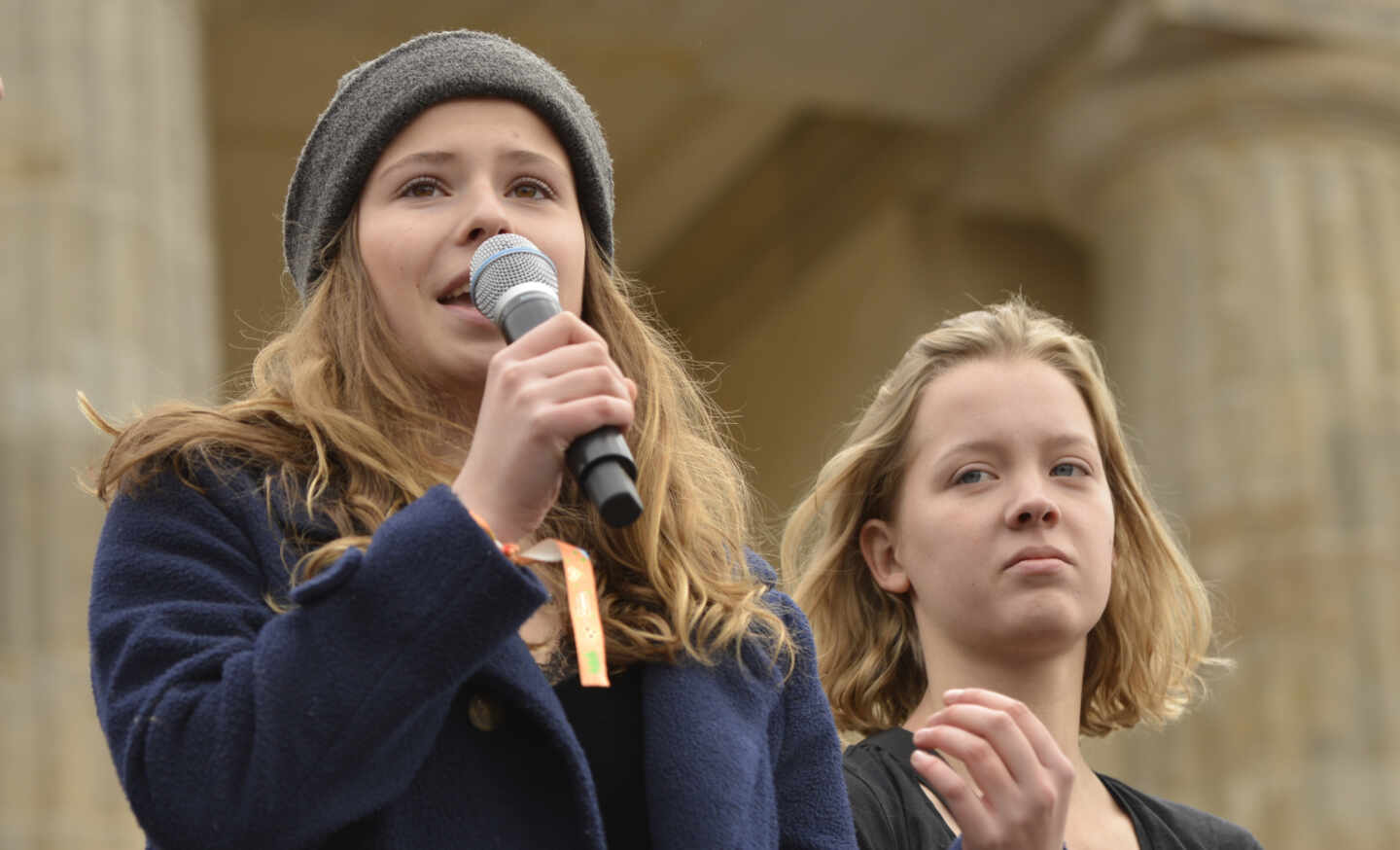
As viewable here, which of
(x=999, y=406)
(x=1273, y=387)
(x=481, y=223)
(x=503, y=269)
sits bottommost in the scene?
(x=503, y=269)

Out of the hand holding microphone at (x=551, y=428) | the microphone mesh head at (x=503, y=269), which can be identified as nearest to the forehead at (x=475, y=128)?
the microphone mesh head at (x=503, y=269)

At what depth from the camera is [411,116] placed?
2979 mm

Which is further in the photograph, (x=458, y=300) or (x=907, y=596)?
(x=907, y=596)

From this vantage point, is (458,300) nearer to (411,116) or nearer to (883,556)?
(411,116)

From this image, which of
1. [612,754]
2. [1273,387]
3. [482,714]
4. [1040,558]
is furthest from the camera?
[1273,387]

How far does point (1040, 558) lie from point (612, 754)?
36.8 inches

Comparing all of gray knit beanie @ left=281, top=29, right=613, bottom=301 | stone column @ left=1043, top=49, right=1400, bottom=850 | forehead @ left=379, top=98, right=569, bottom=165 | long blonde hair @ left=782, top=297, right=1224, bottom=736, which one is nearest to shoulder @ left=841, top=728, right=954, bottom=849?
long blonde hair @ left=782, top=297, right=1224, bottom=736

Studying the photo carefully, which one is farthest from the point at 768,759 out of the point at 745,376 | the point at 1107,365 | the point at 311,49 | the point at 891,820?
the point at 745,376

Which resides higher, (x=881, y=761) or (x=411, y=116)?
(x=411, y=116)

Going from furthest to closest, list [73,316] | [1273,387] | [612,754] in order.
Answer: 1. [1273,387]
2. [73,316]
3. [612,754]

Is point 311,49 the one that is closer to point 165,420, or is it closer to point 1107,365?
point 1107,365

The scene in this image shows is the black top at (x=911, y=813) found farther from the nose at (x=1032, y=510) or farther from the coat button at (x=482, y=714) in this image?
the coat button at (x=482, y=714)

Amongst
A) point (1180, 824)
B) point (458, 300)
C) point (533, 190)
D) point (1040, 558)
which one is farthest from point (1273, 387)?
point (458, 300)

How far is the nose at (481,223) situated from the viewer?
2.80 meters
